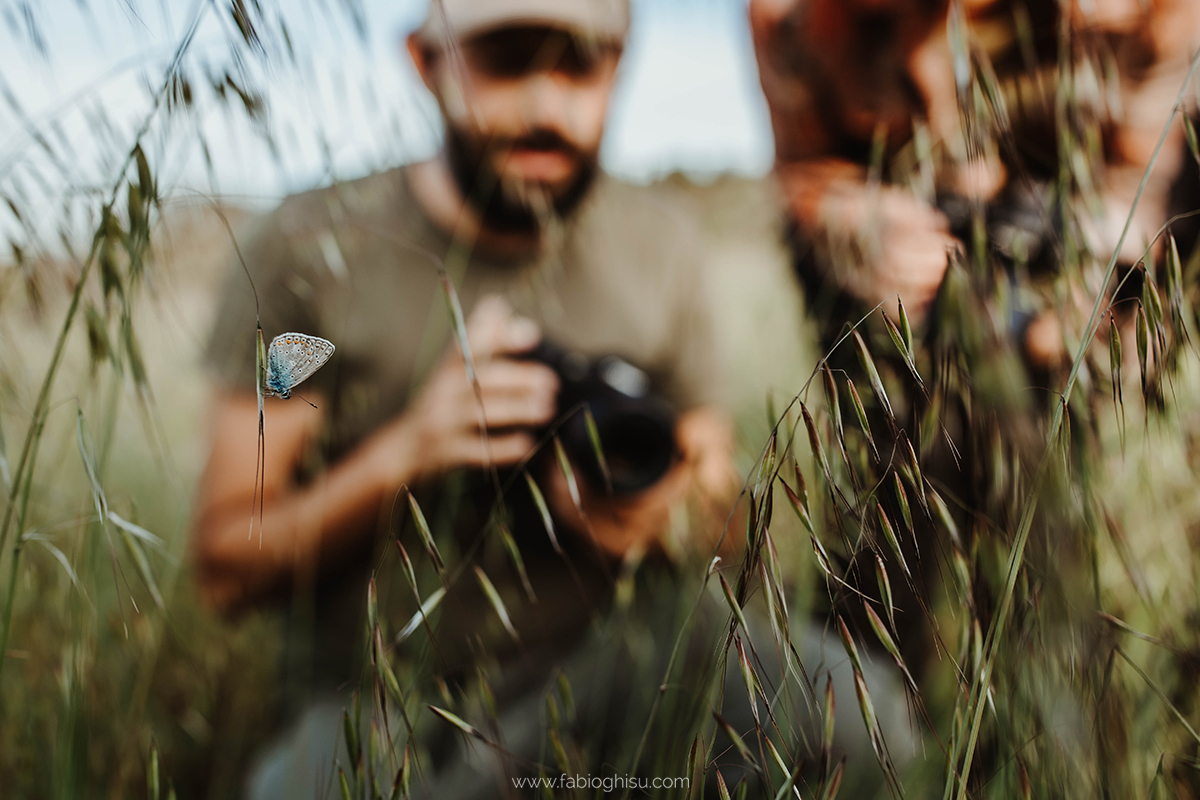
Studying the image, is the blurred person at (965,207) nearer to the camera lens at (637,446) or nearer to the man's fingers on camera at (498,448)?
the camera lens at (637,446)

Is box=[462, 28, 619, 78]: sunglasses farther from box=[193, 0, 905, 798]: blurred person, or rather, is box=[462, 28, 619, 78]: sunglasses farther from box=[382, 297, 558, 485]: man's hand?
box=[382, 297, 558, 485]: man's hand

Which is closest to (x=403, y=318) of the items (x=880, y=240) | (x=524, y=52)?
(x=524, y=52)

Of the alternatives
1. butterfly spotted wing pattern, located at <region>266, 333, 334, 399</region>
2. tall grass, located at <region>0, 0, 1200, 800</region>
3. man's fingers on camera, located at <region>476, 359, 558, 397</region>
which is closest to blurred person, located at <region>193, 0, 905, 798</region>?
man's fingers on camera, located at <region>476, 359, 558, 397</region>

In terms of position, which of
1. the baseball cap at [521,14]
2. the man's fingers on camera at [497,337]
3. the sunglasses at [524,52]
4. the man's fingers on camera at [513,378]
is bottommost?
the man's fingers on camera at [513,378]

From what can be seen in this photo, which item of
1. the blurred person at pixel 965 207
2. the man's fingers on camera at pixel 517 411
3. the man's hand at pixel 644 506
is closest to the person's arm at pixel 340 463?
the man's fingers on camera at pixel 517 411

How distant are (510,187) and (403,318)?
23 centimetres

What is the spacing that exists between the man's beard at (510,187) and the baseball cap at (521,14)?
120 mm

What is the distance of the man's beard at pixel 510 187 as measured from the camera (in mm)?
773

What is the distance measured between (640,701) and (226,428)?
57cm

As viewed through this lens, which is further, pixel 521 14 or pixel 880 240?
pixel 521 14

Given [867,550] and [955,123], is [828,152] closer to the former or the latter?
[955,123]

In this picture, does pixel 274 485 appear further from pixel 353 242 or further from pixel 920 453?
pixel 920 453

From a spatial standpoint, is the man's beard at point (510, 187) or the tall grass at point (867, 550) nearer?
the tall grass at point (867, 550)

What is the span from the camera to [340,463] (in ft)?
2.43
